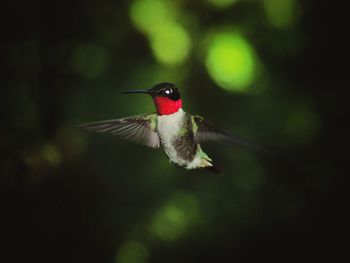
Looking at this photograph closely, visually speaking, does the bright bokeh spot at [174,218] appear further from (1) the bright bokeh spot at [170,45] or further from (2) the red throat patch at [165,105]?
(2) the red throat patch at [165,105]

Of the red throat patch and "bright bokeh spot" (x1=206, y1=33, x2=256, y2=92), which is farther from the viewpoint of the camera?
"bright bokeh spot" (x1=206, y1=33, x2=256, y2=92)

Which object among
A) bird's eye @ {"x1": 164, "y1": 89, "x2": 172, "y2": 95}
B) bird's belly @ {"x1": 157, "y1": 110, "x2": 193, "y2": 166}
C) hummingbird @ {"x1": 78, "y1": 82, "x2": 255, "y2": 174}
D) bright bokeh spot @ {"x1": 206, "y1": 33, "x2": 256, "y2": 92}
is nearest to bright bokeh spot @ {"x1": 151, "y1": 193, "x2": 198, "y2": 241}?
bright bokeh spot @ {"x1": 206, "y1": 33, "x2": 256, "y2": 92}

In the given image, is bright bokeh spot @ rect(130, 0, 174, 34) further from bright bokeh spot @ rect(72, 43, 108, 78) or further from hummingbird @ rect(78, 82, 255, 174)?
hummingbird @ rect(78, 82, 255, 174)

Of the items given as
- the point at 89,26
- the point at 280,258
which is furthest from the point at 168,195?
the point at 89,26

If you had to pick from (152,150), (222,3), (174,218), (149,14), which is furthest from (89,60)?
(174,218)

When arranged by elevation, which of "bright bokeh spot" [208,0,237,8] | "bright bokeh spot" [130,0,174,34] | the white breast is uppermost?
the white breast

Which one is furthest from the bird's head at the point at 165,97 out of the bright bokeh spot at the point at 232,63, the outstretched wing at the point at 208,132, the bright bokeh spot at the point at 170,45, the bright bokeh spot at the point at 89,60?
the bright bokeh spot at the point at 89,60
